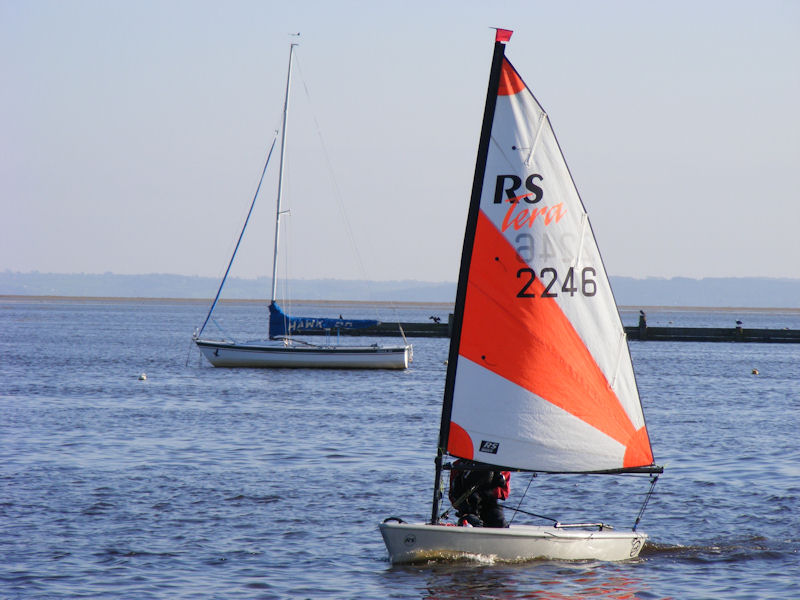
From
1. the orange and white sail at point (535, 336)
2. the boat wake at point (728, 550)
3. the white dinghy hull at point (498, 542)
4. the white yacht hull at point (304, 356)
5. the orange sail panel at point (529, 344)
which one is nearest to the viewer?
the orange and white sail at point (535, 336)

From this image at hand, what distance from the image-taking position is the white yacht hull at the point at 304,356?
162ft

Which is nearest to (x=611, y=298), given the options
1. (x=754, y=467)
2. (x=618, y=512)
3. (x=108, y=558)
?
(x=618, y=512)

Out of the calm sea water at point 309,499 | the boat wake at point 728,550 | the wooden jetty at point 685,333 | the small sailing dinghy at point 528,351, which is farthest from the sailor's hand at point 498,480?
the wooden jetty at point 685,333

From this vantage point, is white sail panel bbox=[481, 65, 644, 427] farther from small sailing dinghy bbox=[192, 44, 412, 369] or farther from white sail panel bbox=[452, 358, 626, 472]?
small sailing dinghy bbox=[192, 44, 412, 369]

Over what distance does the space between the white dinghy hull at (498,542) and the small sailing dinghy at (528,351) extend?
0.02 metres

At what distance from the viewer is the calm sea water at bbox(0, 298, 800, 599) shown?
13617 millimetres

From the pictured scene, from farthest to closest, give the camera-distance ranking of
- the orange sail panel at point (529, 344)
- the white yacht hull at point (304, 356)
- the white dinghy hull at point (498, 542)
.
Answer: the white yacht hull at point (304, 356)
the white dinghy hull at point (498, 542)
the orange sail panel at point (529, 344)

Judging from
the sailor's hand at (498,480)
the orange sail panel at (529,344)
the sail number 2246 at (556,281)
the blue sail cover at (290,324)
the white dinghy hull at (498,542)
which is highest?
the sail number 2246 at (556,281)

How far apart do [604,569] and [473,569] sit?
1.87 meters

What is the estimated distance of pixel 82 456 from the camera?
2350cm

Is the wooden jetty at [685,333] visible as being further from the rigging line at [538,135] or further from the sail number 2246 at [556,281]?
the rigging line at [538,135]

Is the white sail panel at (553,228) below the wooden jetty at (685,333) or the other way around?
the other way around

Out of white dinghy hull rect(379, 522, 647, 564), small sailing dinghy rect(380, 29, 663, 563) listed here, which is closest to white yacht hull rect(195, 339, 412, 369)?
white dinghy hull rect(379, 522, 647, 564)

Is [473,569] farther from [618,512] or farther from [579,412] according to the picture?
[618,512]
